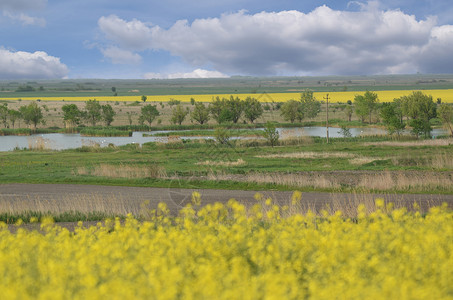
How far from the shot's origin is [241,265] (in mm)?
7016

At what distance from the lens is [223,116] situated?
7869 centimetres

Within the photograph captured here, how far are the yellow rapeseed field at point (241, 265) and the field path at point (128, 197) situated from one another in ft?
29.9

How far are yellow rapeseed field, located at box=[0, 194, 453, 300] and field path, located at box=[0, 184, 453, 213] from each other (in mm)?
9108

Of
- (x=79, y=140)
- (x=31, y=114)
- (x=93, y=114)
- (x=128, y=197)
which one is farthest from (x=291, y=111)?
(x=128, y=197)

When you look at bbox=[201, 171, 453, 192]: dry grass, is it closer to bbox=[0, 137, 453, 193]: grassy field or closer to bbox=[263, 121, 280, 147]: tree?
bbox=[0, 137, 453, 193]: grassy field

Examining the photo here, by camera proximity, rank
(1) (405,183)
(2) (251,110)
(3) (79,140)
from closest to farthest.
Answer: (1) (405,183)
(3) (79,140)
(2) (251,110)

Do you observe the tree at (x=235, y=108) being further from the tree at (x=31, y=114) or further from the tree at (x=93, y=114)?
the tree at (x=31, y=114)

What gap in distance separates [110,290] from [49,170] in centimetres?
2915

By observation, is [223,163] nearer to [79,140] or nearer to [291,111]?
[79,140]

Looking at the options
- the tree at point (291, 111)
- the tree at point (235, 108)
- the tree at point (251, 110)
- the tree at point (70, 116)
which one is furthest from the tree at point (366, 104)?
the tree at point (70, 116)

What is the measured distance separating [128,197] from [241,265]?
52.7 ft

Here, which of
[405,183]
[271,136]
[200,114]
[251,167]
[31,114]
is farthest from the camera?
[200,114]

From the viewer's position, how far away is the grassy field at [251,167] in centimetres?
2453

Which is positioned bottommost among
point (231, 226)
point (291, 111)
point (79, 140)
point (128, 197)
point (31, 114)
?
point (79, 140)
